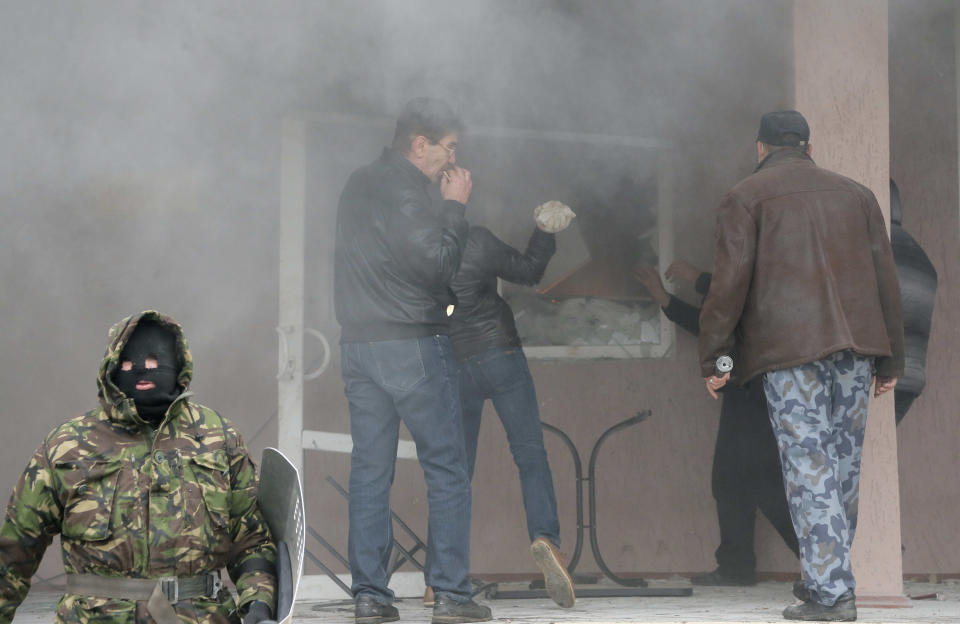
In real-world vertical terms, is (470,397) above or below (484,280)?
below

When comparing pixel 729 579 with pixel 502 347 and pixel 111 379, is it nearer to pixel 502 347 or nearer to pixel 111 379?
pixel 502 347

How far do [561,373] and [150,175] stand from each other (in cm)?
200

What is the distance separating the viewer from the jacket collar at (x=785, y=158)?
409cm

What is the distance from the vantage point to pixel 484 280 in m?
4.82

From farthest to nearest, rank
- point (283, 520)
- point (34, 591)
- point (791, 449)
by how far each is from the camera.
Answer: point (34, 591), point (791, 449), point (283, 520)

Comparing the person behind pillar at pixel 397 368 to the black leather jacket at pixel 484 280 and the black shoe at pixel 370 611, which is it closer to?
the black shoe at pixel 370 611

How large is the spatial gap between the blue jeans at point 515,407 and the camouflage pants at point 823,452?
1.07 metres

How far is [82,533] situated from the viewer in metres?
2.49

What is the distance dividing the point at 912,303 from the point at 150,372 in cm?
326

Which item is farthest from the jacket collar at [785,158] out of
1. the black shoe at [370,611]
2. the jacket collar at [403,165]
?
the black shoe at [370,611]

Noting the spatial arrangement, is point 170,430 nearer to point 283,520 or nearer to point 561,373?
point 283,520

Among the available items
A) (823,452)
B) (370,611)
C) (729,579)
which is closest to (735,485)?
(729,579)

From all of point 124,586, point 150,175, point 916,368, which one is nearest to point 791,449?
Result: point 916,368

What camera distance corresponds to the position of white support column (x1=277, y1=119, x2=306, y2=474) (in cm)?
521
